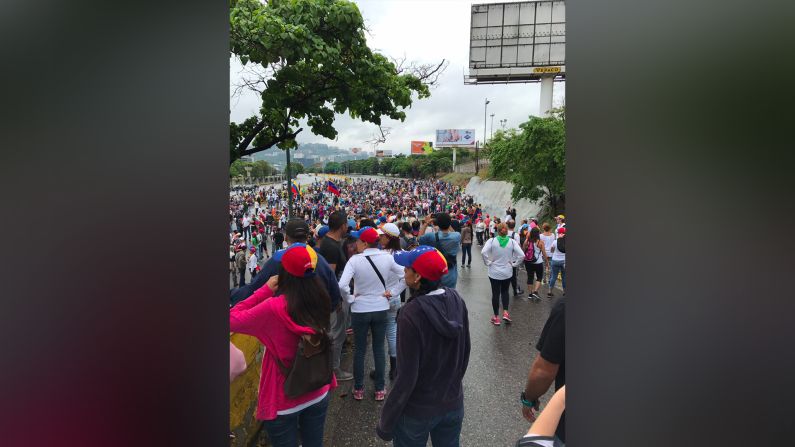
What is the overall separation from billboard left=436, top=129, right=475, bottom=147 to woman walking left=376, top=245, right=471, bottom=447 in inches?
3231

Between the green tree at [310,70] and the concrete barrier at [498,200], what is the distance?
72.8ft

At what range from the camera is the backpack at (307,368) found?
2.21m

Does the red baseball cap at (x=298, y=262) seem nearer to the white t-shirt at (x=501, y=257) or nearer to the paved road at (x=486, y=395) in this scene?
the paved road at (x=486, y=395)

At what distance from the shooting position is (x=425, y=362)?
2139mm

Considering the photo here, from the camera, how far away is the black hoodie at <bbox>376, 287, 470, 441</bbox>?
2070 mm

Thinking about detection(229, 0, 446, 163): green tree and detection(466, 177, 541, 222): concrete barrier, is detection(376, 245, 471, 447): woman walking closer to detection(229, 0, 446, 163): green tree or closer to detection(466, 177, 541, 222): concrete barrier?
detection(229, 0, 446, 163): green tree

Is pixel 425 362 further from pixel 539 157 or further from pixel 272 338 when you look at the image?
pixel 539 157

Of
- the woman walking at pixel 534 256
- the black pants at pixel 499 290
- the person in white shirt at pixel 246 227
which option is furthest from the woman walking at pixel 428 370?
the person in white shirt at pixel 246 227

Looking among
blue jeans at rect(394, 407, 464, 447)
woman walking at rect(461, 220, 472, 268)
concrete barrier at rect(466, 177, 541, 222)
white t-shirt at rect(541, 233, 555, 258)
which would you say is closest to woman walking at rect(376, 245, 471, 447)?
blue jeans at rect(394, 407, 464, 447)

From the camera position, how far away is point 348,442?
331 cm

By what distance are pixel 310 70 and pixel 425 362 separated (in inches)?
136

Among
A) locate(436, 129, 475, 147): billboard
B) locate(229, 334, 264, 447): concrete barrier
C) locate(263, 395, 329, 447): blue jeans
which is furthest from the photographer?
locate(436, 129, 475, 147): billboard
